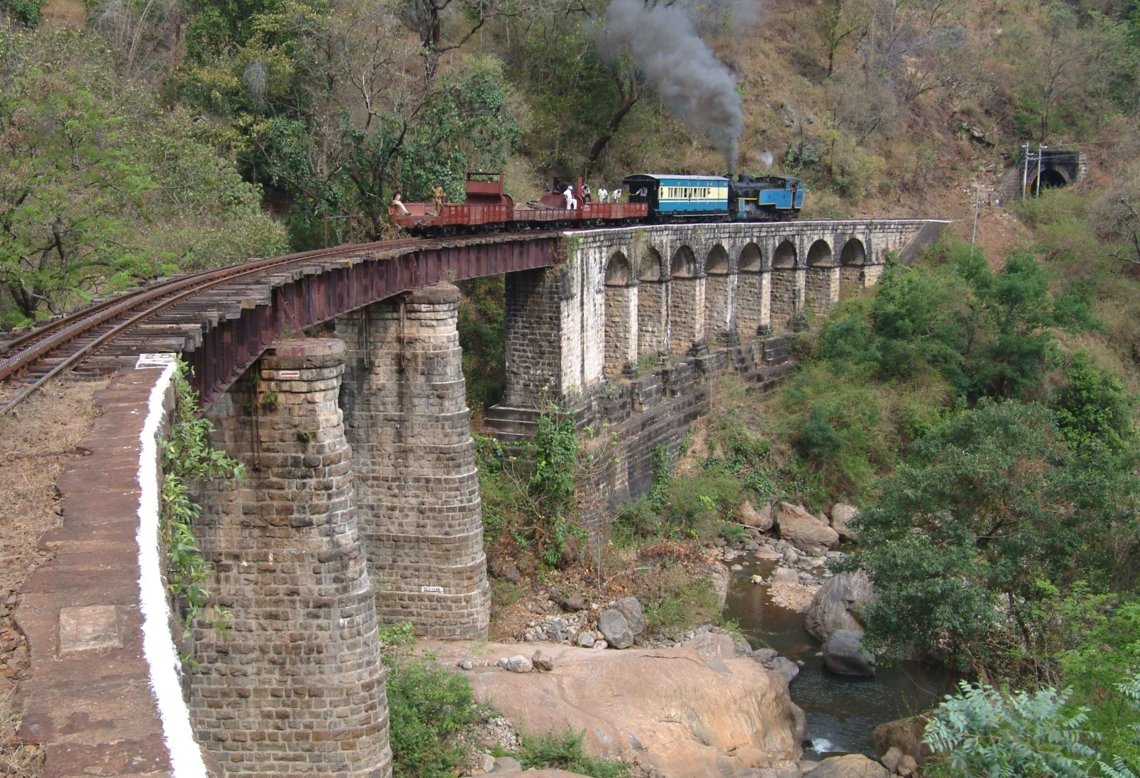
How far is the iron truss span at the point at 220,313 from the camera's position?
9.98 m

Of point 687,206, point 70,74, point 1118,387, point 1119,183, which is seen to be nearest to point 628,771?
point 70,74

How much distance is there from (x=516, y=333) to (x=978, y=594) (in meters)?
12.5

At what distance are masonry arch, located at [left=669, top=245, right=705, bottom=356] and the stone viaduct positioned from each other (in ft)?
0.20

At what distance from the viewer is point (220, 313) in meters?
11.6

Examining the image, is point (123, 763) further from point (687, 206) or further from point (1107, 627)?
point (687, 206)

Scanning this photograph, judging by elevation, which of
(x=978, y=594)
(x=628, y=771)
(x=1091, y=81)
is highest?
(x=1091, y=81)

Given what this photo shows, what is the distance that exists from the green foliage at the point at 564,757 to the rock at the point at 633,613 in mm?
5943

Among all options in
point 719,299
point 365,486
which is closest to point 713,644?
point 365,486

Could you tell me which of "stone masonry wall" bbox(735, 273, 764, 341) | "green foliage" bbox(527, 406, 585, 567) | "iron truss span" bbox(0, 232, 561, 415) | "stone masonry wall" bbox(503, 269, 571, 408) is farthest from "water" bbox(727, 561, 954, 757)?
"stone masonry wall" bbox(735, 273, 764, 341)

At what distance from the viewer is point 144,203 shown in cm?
2650

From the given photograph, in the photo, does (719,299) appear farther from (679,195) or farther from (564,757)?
(564,757)

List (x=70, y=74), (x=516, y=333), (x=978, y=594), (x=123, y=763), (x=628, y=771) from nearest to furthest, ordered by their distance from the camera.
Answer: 1. (x=123, y=763)
2. (x=628, y=771)
3. (x=978, y=594)
4. (x=70, y=74)
5. (x=516, y=333)

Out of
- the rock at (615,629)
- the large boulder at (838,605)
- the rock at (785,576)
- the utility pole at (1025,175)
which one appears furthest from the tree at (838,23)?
the rock at (615,629)

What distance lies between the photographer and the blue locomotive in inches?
1324
